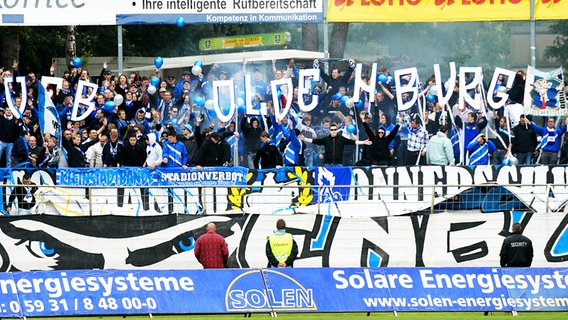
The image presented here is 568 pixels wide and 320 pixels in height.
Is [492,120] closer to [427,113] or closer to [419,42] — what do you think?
[427,113]

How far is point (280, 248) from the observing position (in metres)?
20.6

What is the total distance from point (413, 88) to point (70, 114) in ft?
23.6

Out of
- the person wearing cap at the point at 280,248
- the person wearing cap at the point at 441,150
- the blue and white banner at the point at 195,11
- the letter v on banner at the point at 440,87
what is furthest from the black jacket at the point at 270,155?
the person wearing cap at the point at 280,248

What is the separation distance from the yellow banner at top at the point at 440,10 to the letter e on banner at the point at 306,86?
2.68 meters

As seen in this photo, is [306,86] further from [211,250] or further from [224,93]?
[211,250]

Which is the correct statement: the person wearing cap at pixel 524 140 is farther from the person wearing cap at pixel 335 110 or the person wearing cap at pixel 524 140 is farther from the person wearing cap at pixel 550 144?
the person wearing cap at pixel 335 110

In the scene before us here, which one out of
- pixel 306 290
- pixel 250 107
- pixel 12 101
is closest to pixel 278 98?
pixel 250 107

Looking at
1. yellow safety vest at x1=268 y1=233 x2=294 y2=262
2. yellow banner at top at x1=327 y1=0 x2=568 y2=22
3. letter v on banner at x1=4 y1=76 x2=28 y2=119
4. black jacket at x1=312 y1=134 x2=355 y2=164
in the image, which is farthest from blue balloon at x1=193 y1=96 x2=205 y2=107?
yellow safety vest at x1=268 y1=233 x2=294 y2=262

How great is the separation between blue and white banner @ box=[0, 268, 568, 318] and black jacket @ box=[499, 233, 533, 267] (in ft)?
4.17

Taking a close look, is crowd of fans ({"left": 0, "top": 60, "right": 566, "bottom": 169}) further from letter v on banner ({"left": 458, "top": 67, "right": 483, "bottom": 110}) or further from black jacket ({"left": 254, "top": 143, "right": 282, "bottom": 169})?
letter v on banner ({"left": 458, "top": 67, "right": 483, "bottom": 110})

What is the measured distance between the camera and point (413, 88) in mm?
26672

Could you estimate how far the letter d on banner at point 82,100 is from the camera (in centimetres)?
2644

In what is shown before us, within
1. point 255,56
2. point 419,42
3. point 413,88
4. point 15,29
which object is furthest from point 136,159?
point 419,42

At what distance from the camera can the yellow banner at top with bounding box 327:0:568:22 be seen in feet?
95.9
